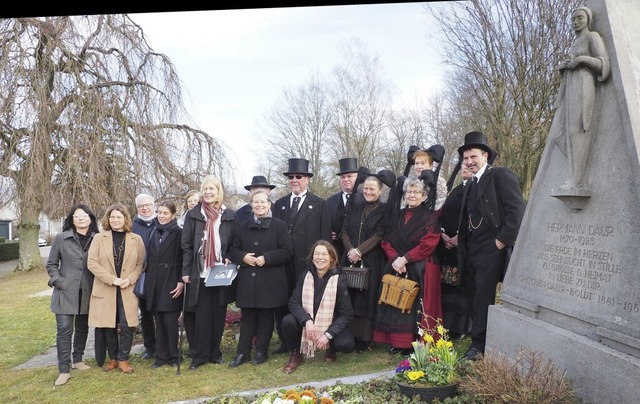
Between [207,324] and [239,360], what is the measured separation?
1.89ft

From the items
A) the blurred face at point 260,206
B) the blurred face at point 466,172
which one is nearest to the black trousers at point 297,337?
the blurred face at point 260,206

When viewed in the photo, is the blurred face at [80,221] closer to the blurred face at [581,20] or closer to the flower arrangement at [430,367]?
the flower arrangement at [430,367]

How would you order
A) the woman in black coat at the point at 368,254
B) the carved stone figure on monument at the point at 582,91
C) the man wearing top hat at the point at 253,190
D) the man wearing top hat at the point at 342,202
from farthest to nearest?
the man wearing top hat at the point at 253,190 → the man wearing top hat at the point at 342,202 → the woman in black coat at the point at 368,254 → the carved stone figure on monument at the point at 582,91

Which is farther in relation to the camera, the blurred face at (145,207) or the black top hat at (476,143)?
the blurred face at (145,207)

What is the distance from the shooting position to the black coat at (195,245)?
5910 millimetres

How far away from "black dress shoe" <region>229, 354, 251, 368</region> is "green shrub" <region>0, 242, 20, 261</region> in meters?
23.8

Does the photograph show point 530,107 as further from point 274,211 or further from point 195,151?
point 195,151

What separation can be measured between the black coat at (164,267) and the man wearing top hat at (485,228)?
3380 millimetres

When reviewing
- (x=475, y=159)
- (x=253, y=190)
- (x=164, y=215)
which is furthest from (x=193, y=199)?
(x=475, y=159)

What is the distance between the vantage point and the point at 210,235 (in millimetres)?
6062

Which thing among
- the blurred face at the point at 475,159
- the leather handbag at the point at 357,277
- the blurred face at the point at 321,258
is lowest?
the leather handbag at the point at 357,277

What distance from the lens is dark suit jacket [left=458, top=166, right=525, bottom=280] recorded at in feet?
15.6

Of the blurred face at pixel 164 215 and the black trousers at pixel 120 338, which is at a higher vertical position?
the blurred face at pixel 164 215

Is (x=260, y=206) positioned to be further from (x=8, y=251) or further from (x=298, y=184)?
(x=8, y=251)
